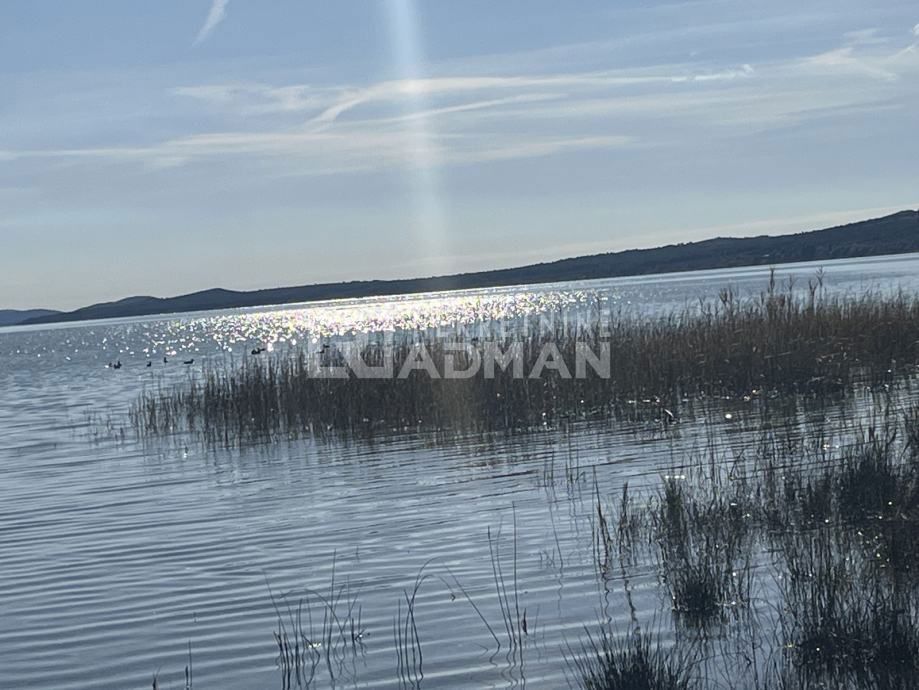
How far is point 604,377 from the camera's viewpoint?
1406cm

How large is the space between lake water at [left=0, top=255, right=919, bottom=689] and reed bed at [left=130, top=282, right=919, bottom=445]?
101cm

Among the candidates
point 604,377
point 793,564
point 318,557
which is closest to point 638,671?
point 793,564

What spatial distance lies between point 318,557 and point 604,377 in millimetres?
7403

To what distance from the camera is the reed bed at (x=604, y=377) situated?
1360cm

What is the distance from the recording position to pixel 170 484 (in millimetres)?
11203

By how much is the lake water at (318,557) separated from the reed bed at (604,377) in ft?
3.31

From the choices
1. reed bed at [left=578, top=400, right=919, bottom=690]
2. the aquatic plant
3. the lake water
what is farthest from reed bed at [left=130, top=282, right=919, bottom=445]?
the aquatic plant

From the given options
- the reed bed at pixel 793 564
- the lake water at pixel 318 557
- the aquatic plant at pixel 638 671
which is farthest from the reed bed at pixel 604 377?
the aquatic plant at pixel 638 671

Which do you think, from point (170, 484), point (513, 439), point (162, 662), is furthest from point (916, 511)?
point (170, 484)

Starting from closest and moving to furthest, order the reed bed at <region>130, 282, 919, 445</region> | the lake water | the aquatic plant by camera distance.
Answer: the aquatic plant
the lake water
the reed bed at <region>130, 282, 919, 445</region>

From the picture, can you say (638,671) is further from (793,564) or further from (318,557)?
(318,557)

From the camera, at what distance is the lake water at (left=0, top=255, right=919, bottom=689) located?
517cm

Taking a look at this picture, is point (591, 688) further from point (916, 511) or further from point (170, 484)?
point (170, 484)

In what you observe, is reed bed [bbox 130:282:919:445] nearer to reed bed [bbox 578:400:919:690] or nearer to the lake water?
the lake water
